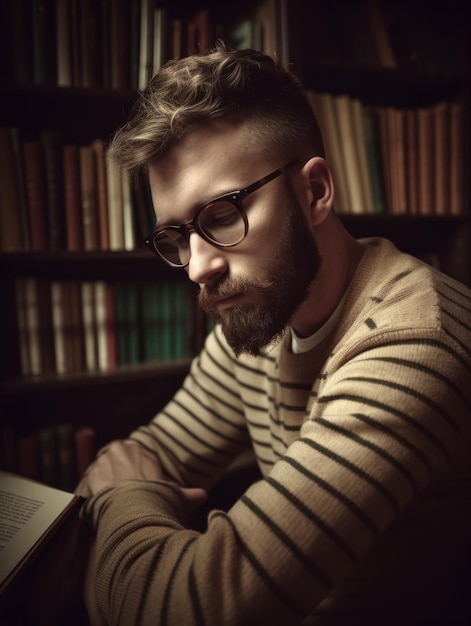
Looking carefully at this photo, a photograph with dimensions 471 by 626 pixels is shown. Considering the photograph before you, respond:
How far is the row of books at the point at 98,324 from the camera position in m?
1.32

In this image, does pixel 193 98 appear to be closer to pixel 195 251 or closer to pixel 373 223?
pixel 195 251

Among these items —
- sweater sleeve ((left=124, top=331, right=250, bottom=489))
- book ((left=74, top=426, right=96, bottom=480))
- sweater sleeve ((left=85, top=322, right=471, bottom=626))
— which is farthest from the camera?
book ((left=74, top=426, right=96, bottom=480))

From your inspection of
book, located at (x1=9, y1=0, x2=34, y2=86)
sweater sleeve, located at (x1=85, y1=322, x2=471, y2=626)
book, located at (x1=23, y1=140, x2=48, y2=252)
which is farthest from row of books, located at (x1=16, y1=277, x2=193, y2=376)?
sweater sleeve, located at (x1=85, y1=322, x2=471, y2=626)

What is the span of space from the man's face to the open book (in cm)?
39

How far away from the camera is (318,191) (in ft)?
2.78

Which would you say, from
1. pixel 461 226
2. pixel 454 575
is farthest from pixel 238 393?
pixel 461 226

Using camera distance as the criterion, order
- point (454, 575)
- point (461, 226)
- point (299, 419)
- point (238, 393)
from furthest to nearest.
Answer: point (461, 226), point (238, 393), point (299, 419), point (454, 575)

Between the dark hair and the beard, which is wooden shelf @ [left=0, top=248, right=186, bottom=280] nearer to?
the dark hair

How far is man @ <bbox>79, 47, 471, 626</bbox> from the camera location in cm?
55

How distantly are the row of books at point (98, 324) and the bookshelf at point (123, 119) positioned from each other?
0.02 meters

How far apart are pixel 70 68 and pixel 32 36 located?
113mm

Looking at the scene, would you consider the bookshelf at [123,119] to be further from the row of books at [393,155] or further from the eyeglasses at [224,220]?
the eyeglasses at [224,220]

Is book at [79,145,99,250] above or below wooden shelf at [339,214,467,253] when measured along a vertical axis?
above

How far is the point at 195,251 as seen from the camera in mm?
805
